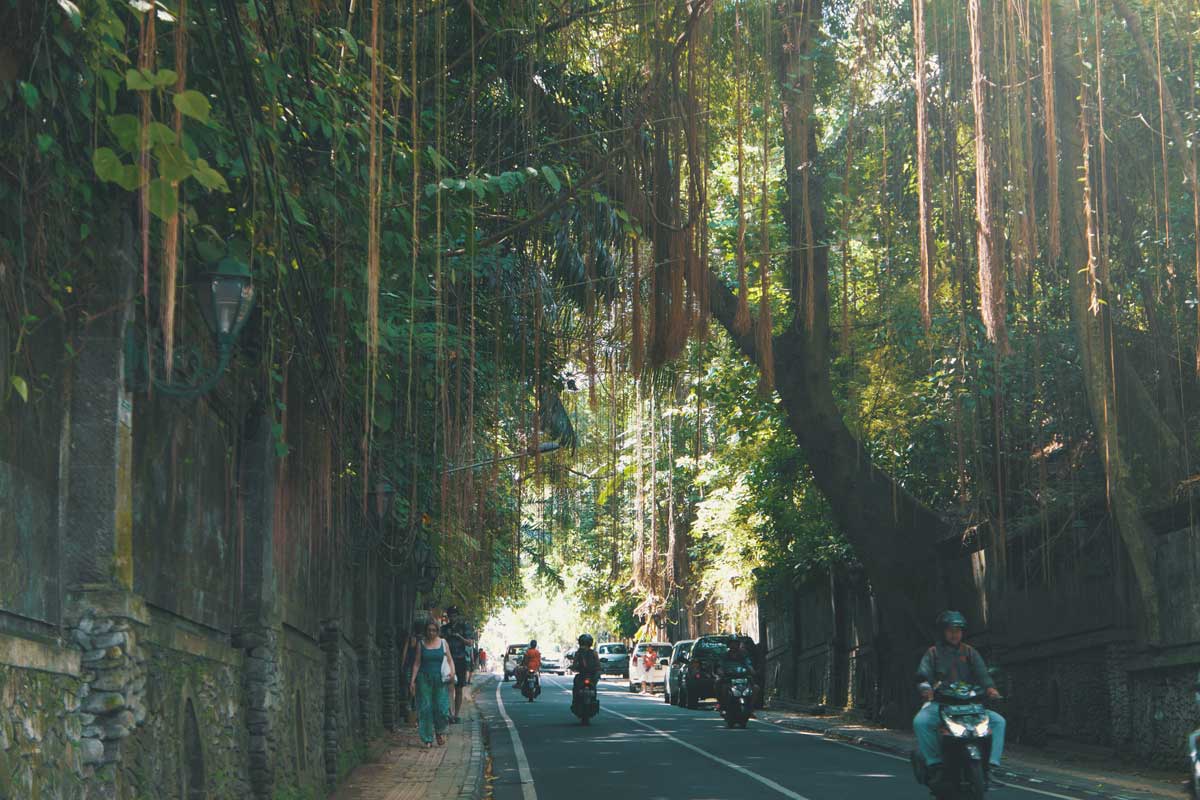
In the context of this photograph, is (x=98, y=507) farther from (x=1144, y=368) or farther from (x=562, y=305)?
(x=1144, y=368)

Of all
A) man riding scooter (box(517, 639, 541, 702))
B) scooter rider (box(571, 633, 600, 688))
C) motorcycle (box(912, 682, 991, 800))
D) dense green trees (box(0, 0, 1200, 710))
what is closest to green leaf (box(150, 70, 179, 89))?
dense green trees (box(0, 0, 1200, 710))

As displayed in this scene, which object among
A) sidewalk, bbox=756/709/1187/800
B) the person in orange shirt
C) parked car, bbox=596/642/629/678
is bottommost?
parked car, bbox=596/642/629/678

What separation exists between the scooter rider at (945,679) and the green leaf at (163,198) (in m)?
7.03

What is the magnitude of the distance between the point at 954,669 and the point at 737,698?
46.6 ft

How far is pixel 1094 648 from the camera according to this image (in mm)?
17672

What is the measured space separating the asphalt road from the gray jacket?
2330 millimetres

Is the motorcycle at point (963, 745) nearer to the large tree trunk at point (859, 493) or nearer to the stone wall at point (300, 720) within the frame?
the stone wall at point (300, 720)

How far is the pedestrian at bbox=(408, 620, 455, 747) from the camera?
731 inches

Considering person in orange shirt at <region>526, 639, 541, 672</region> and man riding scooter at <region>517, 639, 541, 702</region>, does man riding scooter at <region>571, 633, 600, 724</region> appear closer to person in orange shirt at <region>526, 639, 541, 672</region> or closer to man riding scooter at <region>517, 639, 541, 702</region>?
man riding scooter at <region>517, 639, 541, 702</region>

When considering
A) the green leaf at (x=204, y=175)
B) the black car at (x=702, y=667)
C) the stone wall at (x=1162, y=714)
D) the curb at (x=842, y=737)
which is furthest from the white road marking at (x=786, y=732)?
the green leaf at (x=204, y=175)

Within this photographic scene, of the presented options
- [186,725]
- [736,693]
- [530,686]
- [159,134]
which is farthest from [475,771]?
[530,686]

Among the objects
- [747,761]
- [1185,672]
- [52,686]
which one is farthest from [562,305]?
[52,686]

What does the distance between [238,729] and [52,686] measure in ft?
12.6

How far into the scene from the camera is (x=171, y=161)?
5.01 meters
